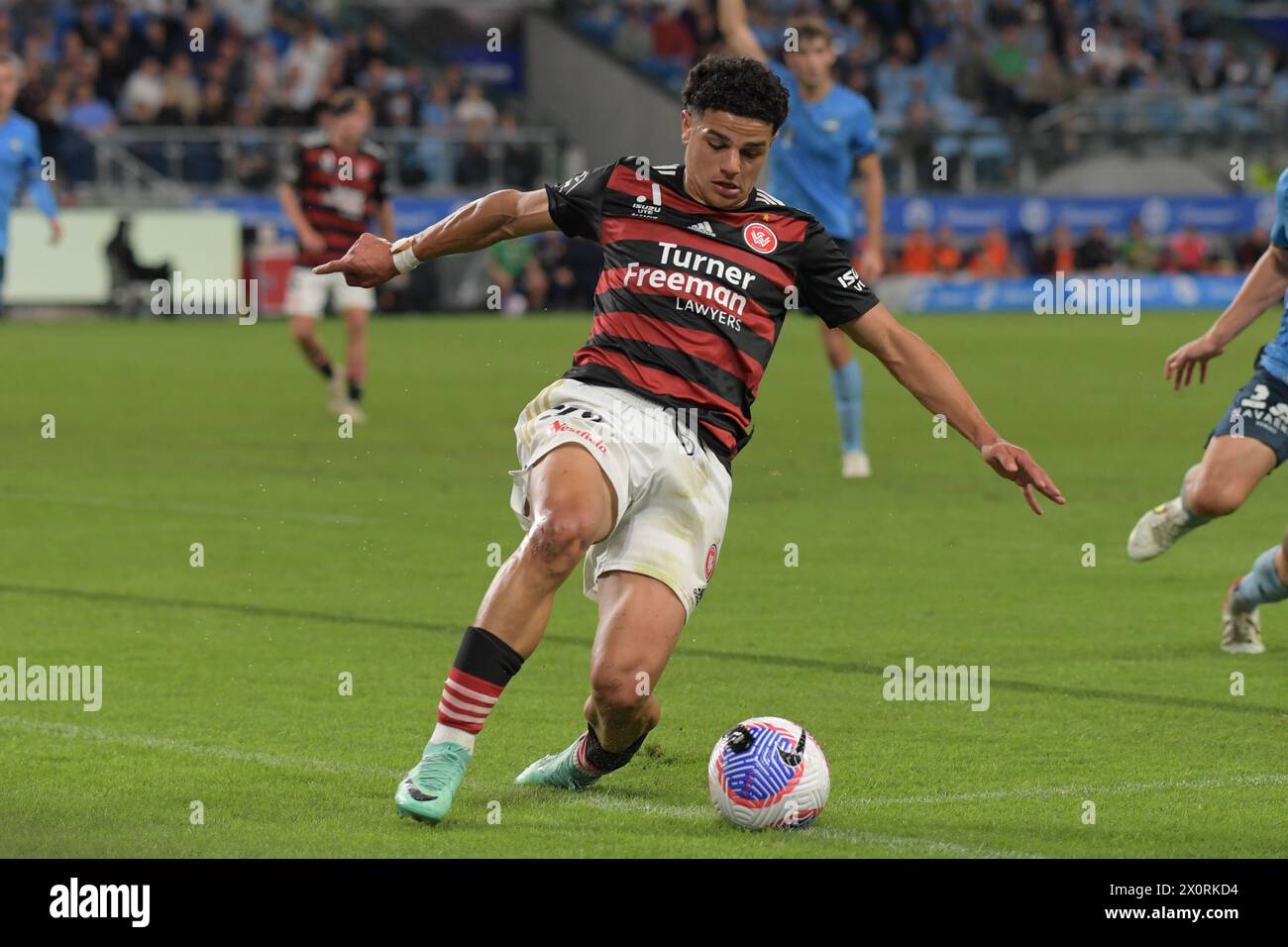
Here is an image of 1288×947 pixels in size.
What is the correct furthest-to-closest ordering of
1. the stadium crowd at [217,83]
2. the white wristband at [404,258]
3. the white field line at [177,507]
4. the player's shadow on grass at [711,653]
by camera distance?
the stadium crowd at [217,83]
the white field line at [177,507]
the player's shadow on grass at [711,653]
the white wristband at [404,258]

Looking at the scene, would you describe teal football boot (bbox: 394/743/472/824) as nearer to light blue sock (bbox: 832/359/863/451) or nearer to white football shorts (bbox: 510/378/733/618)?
white football shorts (bbox: 510/378/733/618)

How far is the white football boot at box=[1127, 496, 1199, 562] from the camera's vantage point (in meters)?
8.22

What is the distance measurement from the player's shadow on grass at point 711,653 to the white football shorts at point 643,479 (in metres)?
2.02

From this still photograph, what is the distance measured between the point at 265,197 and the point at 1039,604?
21.4 metres

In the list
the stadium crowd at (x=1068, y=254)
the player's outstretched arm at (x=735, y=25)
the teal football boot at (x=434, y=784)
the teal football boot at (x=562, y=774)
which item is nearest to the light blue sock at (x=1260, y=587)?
the teal football boot at (x=562, y=774)

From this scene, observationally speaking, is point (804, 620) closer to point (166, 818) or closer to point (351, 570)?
point (351, 570)

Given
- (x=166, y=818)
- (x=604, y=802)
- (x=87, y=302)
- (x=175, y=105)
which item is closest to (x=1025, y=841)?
(x=604, y=802)

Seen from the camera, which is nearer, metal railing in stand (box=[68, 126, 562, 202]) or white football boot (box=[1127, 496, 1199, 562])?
white football boot (box=[1127, 496, 1199, 562])

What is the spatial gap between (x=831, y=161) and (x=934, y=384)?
7963 mm

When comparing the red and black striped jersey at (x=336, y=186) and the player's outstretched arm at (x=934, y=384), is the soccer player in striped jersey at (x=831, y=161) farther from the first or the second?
the player's outstretched arm at (x=934, y=384)

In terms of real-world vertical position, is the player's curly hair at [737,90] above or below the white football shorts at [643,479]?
above

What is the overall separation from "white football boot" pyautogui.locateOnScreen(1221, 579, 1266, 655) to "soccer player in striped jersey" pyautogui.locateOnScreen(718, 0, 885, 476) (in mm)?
5161

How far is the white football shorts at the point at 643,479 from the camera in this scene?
567 centimetres

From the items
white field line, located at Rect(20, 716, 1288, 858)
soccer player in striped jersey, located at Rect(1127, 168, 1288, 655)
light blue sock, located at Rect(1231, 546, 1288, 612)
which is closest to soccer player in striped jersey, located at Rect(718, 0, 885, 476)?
soccer player in striped jersey, located at Rect(1127, 168, 1288, 655)
